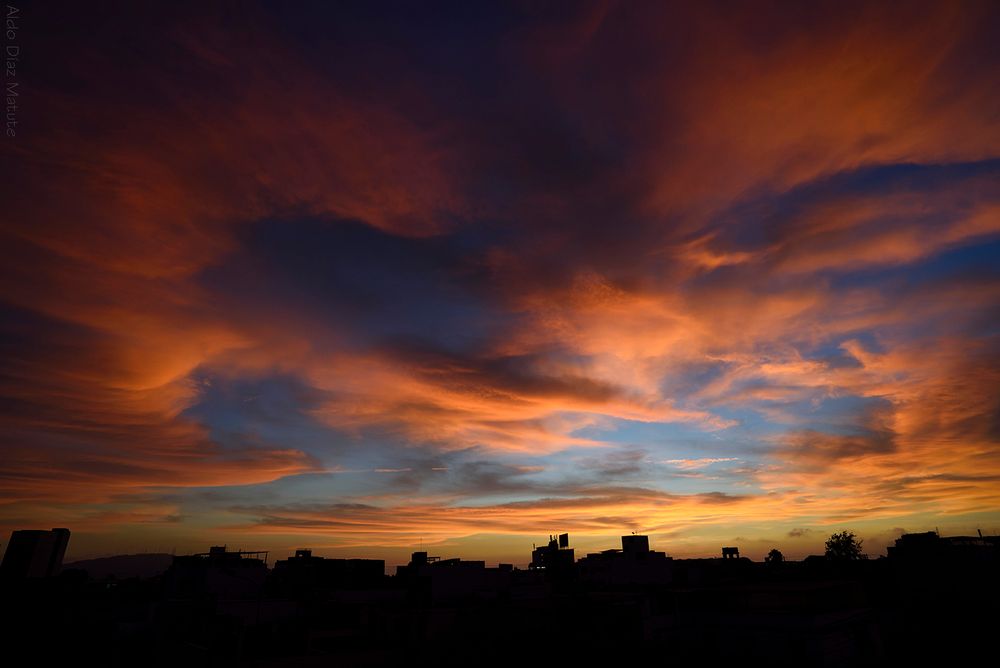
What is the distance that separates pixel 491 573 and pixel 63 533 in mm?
74038

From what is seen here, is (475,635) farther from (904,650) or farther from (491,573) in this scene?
(904,650)

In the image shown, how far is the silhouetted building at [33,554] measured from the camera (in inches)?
3024

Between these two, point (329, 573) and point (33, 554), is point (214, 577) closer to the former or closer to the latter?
point (329, 573)

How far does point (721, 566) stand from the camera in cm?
7825

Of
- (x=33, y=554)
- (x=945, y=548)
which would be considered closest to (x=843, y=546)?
(x=945, y=548)

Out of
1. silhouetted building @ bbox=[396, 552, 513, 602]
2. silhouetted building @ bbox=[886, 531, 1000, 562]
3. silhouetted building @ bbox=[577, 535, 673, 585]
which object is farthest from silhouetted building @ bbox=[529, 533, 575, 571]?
silhouetted building @ bbox=[886, 531, 1000, 562]

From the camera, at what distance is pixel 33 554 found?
3088 inches

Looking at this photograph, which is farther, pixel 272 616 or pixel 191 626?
pixel 272 616

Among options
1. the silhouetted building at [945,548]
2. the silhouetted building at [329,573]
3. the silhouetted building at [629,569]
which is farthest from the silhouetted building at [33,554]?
the silhouetted building at [945,548]


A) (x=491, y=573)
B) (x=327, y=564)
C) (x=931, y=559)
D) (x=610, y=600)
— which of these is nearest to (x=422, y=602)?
(x=491, y=573)

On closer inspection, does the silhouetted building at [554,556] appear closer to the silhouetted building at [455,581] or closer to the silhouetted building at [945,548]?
the silhouetted building at [455,581]

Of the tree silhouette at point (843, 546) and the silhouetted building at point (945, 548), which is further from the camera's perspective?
the tree silhouette at point (843, 546)

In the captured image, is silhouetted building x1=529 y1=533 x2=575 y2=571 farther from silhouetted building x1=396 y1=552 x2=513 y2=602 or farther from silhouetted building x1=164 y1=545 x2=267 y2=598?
silhouetted building x1=164 y1=545 x2=267 y2=598

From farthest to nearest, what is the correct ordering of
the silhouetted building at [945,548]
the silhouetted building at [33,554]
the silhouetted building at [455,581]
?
the silhouetted building at [33,554], the silhouetted building at [455,581], the silhouetted building at [945,548]
